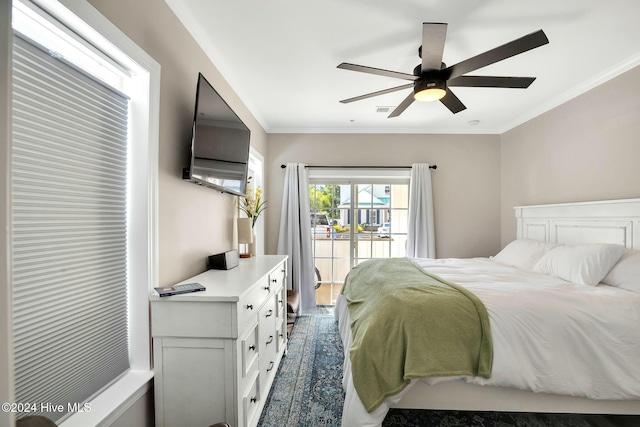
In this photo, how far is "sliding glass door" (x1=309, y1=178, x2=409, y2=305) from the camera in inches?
161

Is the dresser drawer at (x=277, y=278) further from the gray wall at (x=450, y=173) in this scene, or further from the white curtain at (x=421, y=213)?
the white curtain at (x=421, y=213)

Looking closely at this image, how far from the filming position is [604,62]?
2.29m

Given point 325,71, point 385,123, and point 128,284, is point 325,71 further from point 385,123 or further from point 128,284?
point 128,284

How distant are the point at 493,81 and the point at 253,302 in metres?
2.12

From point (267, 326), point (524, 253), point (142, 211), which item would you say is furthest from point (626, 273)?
point (142, 211)

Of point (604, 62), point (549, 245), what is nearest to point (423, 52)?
point (604, 62)

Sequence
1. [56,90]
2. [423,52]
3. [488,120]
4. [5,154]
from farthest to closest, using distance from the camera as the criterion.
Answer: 1. [488,120]
2. [423,52]
3. [56,90]
4. [5,154]

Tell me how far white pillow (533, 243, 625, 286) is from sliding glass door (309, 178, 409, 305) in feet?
6.03

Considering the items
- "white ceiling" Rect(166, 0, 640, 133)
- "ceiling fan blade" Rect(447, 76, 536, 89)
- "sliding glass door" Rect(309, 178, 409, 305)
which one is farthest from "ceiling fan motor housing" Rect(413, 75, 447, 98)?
"sliding glass door" Rect(309, 178, 409, 305)

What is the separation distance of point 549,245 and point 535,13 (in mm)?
2093

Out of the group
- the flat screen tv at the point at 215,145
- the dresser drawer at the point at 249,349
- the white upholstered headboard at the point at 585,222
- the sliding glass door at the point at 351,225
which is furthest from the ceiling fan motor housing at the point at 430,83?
the sliding glass door at the point at 351,225

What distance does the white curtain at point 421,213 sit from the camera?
3855 millimetres

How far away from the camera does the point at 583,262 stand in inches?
86.4

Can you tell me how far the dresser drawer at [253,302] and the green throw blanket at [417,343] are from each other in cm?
63
